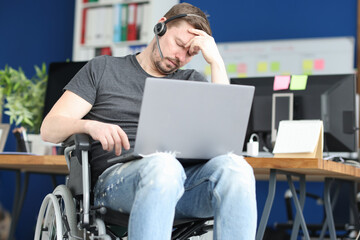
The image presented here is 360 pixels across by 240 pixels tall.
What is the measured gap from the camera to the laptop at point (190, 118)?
148 cm

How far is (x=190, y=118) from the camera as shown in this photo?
5.00 ft

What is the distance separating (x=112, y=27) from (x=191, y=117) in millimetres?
3539

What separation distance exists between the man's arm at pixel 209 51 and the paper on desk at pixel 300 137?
39 cm

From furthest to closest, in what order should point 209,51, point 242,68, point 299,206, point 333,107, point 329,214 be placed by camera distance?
1. point 242,68
2. point 329,214
3. point 333,107
4. point 299,206
5. point 209,51

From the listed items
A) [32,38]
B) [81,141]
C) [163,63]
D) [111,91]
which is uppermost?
[32,38]

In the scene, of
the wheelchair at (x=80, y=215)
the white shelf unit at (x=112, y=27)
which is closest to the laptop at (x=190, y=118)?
the wheelchair at (x=80, y=215)

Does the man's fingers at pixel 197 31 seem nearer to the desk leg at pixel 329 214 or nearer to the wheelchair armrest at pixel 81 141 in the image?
the wheelchair armrest at pixel 81 141

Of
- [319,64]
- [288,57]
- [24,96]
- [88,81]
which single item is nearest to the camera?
[88,81]

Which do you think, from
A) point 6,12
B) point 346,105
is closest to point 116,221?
point 346,105

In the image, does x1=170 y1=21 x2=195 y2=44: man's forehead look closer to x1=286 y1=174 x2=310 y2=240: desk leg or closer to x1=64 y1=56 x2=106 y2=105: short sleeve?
x1=64 y1=56 x2=106 y2=105: short sleeve

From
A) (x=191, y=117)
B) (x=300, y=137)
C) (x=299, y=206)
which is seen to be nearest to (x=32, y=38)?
(x=299, y=206)

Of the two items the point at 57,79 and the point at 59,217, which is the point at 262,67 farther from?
the point at 59,217

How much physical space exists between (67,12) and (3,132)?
9.39 feet

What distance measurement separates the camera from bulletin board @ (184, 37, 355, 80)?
15.3ft
